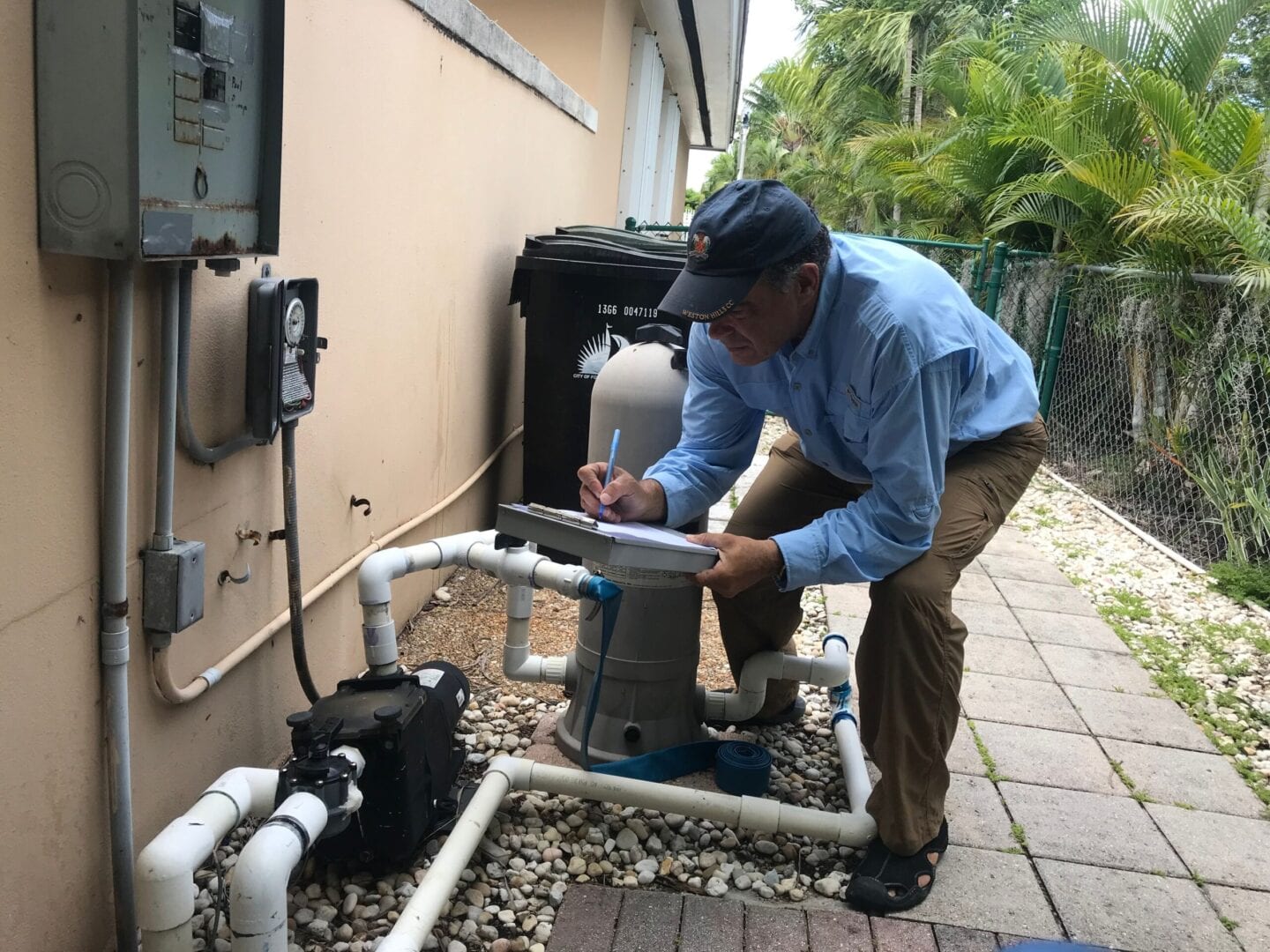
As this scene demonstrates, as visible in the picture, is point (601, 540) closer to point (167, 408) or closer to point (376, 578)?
point (376, 578)

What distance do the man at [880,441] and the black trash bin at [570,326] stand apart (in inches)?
62.3

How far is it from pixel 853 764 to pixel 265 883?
1693mm

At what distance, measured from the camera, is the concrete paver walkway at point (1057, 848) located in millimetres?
2354

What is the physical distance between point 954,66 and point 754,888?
48.8 feet

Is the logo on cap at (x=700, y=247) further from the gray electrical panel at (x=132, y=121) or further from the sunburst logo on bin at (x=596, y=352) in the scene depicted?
the sunburst logo on bin at (x=596, y=352)

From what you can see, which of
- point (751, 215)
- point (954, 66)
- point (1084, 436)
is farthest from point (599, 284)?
point (954, 66)

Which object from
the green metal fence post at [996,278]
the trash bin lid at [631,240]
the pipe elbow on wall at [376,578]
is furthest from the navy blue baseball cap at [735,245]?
the green metal fence post at [996,278]

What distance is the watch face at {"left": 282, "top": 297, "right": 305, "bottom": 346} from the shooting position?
2.33m

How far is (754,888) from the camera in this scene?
8.16ft

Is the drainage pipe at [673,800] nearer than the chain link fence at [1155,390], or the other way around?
the drainage pipe at [673,800]

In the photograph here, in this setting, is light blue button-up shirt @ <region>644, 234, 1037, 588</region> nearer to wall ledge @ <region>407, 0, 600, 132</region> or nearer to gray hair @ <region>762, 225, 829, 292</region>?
gray hair @ <region>762, 225, 829, 292</region>

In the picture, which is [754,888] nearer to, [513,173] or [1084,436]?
[513,173]

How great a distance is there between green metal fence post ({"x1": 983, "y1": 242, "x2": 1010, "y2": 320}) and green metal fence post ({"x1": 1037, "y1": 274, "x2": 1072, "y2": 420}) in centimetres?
47

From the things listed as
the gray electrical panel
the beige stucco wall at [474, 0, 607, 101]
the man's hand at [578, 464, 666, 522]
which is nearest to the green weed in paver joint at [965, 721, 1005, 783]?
the man's hand at [578, 464, 666, 522]
